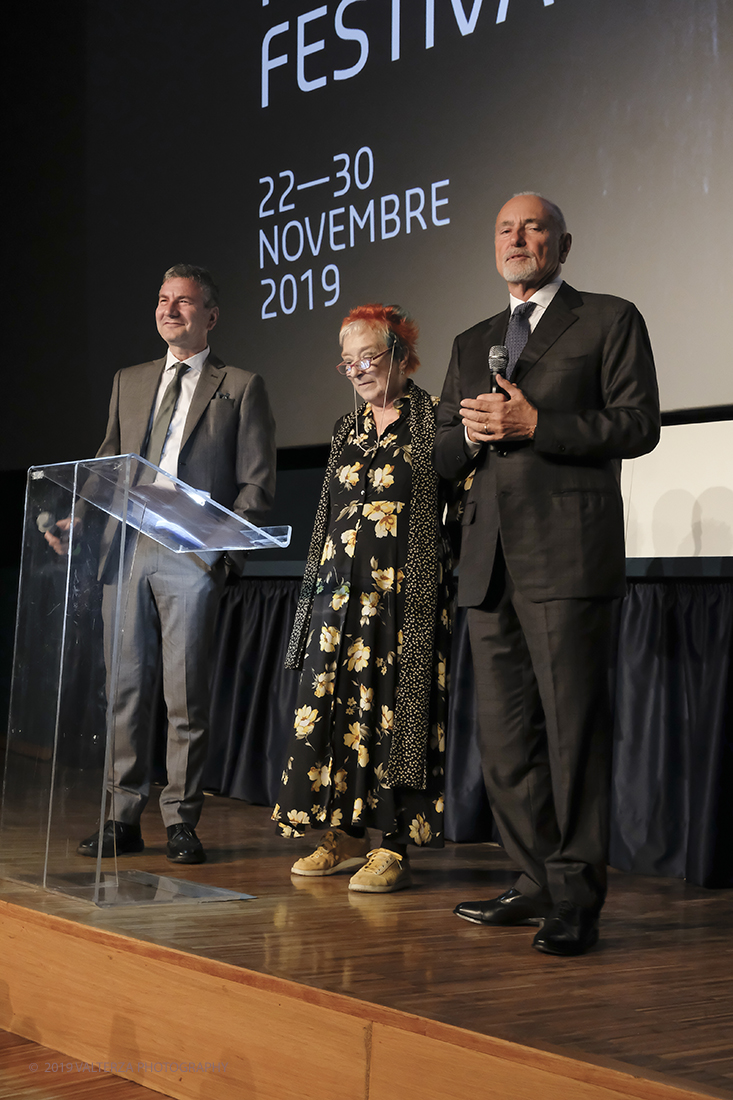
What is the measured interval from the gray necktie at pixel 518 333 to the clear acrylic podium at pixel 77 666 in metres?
0.58

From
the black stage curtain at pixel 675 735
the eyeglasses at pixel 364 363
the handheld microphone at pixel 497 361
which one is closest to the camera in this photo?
the handheld microphone at pixel 497 361

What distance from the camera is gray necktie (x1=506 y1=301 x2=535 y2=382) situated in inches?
85.8

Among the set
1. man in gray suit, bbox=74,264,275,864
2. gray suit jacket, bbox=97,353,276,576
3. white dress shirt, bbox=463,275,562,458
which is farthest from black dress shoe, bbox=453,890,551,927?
gray suit jacket, bbox=97,353,276,576

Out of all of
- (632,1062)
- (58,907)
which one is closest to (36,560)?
(58,907)

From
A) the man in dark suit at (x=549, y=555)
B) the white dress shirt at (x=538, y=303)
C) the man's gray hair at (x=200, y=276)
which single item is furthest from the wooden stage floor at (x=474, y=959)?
the man's gray hair at (x=200, y=276)

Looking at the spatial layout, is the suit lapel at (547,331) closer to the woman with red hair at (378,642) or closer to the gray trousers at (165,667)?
the woman with red hair at (378,642)

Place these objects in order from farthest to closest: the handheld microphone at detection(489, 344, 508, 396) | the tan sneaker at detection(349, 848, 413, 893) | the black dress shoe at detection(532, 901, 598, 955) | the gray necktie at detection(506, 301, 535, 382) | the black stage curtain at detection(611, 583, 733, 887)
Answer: the black stage curtain at detection(611, 583, 733, 887) → the tan sneaker at detection(349, 848, 413, 893) → the gray necktie at detection(506, 301, 535, 382) → the handheld microphone at detection(489, 344, 508, 396) → the black dress shoe at detection(532, 901, 598, 955)

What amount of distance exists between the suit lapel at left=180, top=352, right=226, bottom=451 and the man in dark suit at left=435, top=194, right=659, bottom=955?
2.86 ft

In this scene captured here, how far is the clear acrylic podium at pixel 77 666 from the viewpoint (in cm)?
214

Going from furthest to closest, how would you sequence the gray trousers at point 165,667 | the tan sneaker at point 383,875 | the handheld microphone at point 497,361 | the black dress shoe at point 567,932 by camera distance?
the tan sneaker at point 383,875, the gray trousers at point 165,667, the handheld microphone at point 497,361, the black dress shoe at point 567,932

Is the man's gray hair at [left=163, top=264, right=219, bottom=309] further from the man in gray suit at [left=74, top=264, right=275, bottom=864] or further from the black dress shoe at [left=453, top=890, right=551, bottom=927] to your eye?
the black dress shoe at [left=453, top=890, right=551, bottom=927]

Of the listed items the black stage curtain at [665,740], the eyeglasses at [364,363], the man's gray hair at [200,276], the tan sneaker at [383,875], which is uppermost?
the man's gray hair at [200,276]

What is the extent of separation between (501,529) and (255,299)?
7.85ft

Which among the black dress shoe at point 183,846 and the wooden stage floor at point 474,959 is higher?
the black dress shoe at point 183,846
